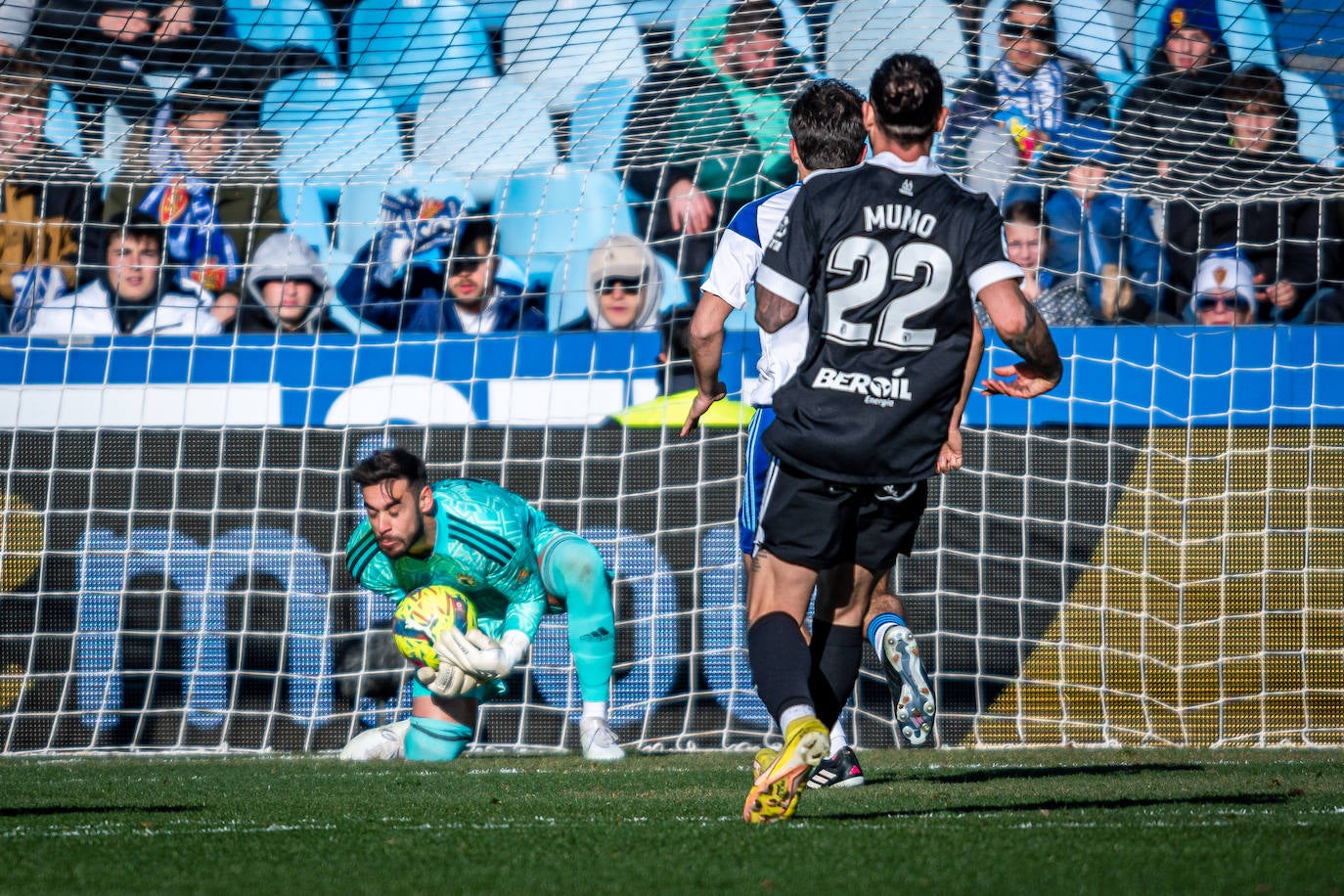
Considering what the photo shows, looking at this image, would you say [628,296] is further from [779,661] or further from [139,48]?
[779,661]

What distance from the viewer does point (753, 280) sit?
3.19m

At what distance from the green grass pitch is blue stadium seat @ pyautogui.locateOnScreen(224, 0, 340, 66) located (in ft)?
9.67

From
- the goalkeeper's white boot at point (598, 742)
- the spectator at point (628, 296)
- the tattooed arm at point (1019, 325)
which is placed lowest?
the goalkeeper's white boot at point (598, 742)

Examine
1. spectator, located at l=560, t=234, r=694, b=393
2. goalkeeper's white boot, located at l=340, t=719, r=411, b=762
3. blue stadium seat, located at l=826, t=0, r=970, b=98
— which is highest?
blue stadium seat, located at l=826, t=0, r=970, b=98

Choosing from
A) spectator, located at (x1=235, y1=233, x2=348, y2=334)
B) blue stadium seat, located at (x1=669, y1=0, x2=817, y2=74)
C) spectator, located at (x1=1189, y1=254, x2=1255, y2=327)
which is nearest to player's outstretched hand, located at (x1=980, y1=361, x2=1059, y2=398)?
blue stadium seat, located at (x1=669, y1=0, x2=817, y2=74)

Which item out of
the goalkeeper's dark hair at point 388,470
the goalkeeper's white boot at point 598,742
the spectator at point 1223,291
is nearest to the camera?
the goalkeeper's dark hair at point 388,470

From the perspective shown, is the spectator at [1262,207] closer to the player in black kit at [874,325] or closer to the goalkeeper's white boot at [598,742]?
the goalkeeper's white boot at [598,742]

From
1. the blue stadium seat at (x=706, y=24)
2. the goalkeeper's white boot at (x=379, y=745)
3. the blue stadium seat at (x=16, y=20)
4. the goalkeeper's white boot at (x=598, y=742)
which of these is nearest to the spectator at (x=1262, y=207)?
the blue stadium seat at (x=706, y=24)

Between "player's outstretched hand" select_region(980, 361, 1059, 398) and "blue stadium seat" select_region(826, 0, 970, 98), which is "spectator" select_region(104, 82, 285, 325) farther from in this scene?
"player's outstretched hand" select_region(980, 361, 1059, 398)

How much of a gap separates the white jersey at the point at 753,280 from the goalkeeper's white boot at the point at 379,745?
296 centimetres

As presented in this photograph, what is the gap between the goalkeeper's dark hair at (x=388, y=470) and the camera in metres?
5.15

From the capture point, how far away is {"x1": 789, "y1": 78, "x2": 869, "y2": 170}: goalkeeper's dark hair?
362 cm

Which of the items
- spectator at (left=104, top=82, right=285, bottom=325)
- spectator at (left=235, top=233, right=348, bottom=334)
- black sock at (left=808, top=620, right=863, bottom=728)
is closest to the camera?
black sock at (left=808, top=620, right=863, bottom=728)

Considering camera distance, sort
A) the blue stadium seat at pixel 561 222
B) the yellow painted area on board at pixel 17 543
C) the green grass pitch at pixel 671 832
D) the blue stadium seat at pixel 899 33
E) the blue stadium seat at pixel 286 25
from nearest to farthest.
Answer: the green grass pitch at pixel 671 832 < the blue stadium seat at pixel 899 33 < the blue stadium seat at pixel 286 25 < the yellow painted area on board at pixel 17 543 < the blue stadium seat at pixel 561 222
